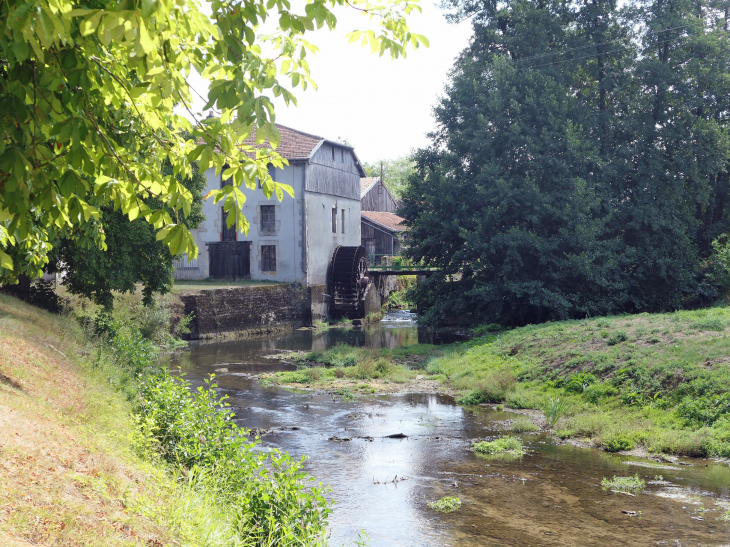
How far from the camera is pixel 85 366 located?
11.6 metres

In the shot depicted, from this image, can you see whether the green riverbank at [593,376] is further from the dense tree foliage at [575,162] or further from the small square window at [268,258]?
the small square window at [268,258]

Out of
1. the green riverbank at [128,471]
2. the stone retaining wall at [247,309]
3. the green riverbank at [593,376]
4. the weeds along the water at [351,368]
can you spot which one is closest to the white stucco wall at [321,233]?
the stone retaining wall at [247,309]

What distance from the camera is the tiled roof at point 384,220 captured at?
4891 centimetres

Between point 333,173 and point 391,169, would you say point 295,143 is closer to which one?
point 333,173

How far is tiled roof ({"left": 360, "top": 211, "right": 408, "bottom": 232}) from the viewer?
48906 mm

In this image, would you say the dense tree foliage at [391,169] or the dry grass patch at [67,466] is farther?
the dense tree foliage at [391,169]

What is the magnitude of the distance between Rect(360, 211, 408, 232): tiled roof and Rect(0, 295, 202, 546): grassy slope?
39.1 meters

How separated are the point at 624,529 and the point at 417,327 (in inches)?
1009

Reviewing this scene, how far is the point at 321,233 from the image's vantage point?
36.4 metres

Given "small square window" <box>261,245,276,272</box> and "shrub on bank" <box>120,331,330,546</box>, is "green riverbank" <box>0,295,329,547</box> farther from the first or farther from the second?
"small square window" <box>261,245,276,272</box>

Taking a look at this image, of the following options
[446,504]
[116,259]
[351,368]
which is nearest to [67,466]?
[446,504]

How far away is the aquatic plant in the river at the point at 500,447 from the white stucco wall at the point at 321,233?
77.7 feet

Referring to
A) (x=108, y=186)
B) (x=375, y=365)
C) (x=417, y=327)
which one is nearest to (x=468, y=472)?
(x=108, y=186)

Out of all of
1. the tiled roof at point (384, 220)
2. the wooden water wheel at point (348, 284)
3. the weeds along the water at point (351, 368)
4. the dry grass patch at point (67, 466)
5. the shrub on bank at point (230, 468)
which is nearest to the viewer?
the dry grass patch at point (67, 466)
